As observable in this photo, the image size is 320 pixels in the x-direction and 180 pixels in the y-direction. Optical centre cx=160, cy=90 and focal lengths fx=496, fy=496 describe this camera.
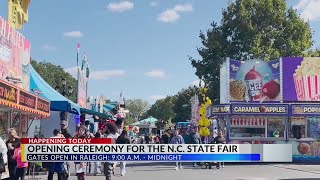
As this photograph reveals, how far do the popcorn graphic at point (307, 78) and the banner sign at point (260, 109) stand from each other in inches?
123

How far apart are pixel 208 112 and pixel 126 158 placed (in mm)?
19387

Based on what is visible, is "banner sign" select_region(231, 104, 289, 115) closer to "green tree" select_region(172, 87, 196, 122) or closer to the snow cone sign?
the snow cone sign

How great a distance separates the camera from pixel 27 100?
49.2 ft

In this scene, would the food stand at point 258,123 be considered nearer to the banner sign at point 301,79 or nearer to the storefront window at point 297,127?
the storefront window at point 297,127

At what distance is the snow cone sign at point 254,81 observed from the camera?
29.5m

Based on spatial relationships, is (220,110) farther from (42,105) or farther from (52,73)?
(52,73)

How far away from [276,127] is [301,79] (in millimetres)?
3927

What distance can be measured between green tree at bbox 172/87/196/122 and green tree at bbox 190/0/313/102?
147 feet

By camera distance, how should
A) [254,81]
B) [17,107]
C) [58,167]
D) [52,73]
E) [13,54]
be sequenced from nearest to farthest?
[58,167] < [17,107] < [13,54] < [254,81] < [52,73]

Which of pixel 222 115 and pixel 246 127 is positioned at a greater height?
pixel 222 115

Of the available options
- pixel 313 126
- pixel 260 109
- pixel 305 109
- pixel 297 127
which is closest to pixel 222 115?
pixel 260 109

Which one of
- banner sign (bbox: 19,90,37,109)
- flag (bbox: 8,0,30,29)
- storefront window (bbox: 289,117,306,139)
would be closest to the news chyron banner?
banner sign (bbox: 19,90,37,109)

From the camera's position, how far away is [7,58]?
1717 centimetres

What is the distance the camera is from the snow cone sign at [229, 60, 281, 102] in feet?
96.8
